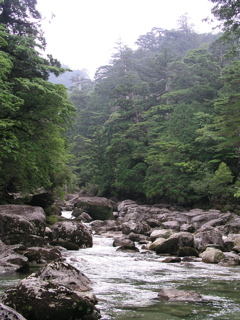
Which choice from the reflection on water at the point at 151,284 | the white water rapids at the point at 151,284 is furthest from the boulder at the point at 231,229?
the reflection on water at the point at 151,284

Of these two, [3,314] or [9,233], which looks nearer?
[3,314]

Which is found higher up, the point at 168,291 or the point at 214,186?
the point at 214,186

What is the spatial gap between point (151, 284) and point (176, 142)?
968 inches

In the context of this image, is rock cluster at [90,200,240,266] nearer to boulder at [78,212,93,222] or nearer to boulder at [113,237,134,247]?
boulder at [113,237,134,247]

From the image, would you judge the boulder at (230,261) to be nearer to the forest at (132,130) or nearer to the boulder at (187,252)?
the boulder at (187,252)

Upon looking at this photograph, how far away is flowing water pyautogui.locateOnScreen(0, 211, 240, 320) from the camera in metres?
4.94

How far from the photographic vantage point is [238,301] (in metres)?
5.76

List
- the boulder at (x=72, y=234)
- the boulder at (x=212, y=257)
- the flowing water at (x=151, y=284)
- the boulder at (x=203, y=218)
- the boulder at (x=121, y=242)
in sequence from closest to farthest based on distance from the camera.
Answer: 1. the flowing water at (x=151, y=284)
2. the boulder at (x=212, y=257)
3. the boulder at (x=72, y=234)
4. the boulder at (x=121, y=242)
5. the boulder at (x=203, y=218)

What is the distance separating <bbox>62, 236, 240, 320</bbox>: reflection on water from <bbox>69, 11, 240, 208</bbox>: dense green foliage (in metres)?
13.4

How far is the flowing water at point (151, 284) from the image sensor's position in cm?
494

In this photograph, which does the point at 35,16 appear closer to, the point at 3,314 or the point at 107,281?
the point at 107,281

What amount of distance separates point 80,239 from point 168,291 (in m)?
7.91

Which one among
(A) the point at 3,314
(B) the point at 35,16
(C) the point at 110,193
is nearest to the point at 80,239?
(A) the point at 3,314

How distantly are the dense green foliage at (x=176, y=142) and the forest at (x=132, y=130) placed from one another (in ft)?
0.34
